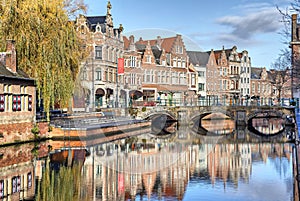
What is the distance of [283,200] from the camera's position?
1272cm

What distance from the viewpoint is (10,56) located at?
24438 mm

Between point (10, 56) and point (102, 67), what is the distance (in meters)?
19.9

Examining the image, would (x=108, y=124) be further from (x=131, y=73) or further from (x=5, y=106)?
(x=131, y=73)

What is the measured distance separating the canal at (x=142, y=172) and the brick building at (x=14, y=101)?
1033 millimetres

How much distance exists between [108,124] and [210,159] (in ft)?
42.8

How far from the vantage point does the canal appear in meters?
13.5

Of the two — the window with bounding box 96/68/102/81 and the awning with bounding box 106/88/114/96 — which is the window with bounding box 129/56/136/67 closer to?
the awning with bounding box 106/88/114/96

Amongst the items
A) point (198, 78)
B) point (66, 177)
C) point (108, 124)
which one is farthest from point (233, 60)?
point (66, 177)

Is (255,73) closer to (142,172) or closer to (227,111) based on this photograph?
(227,111)

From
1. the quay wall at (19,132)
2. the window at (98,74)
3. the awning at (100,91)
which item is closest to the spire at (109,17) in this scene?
the window at (98,74)

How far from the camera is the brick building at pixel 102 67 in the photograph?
138ft

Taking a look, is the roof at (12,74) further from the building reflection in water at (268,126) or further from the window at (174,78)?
the window at (174,78)

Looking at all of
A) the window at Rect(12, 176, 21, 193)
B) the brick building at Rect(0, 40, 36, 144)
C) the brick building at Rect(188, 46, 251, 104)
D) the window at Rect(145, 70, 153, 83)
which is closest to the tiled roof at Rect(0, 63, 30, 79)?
the brick building at Rect(0, 40, 36, 144)

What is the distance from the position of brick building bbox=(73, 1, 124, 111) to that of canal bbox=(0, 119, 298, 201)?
51.0 feet
